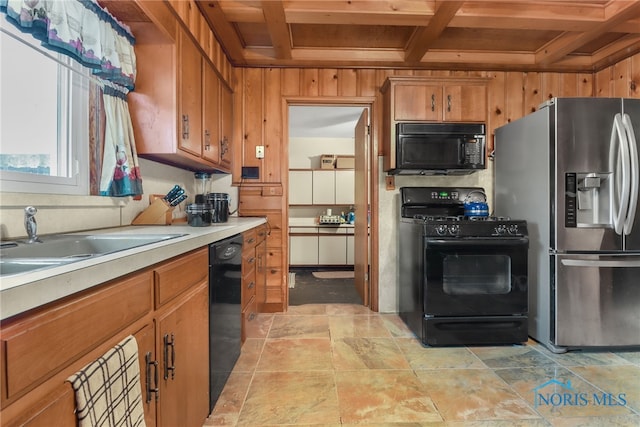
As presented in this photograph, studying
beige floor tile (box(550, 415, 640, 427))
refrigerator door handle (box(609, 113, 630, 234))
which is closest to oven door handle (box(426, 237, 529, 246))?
refrigerator door handle (box(609, 113, 630, 234))

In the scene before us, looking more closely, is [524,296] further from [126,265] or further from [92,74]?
[92,74]

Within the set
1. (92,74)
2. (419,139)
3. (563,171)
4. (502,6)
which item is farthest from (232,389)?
(502,6)

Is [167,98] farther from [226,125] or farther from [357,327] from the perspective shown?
[357,327]

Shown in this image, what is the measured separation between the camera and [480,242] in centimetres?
199

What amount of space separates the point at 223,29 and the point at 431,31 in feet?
5.01

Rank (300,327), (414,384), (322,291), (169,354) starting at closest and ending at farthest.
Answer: (169,354)
(414,384)
(300,327)
(322,291)

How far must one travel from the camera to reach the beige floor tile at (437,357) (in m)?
1.78

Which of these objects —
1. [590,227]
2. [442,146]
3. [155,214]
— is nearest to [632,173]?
[590,227]

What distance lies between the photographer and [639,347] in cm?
194

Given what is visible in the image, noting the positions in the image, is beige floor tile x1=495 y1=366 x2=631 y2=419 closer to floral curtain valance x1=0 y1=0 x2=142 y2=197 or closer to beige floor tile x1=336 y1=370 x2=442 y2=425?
beige floor tile x1=336 y1=370 x2=442 y2=425

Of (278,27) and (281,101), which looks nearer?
(278,27)

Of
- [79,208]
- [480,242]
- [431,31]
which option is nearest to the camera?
[79,208]

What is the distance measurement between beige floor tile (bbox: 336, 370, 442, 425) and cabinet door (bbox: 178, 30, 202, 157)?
1673mm

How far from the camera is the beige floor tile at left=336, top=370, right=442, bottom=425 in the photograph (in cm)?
134
